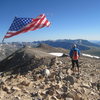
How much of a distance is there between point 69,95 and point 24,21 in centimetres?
821

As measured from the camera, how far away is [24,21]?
57.9ft

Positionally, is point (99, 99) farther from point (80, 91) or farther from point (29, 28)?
point (29, 28)

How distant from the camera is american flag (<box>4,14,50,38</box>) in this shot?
1720 cm

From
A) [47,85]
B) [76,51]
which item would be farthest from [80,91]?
[76,51]

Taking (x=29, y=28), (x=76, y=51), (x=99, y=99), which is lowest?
(x=99, y=99)

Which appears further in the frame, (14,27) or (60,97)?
(14,27)

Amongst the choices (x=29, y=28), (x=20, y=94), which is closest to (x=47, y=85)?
(x=20, y=94)

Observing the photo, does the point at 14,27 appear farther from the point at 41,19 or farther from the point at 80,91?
the point at 80,91

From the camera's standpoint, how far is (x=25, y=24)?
1762 centimetres

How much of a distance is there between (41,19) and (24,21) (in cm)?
150

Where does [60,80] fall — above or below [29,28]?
below

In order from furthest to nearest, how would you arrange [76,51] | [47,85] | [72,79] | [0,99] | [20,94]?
[76,51] < [72,79] < [47,85] < [20,94] < [0,99]

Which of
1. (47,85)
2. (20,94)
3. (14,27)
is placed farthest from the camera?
(14,27)

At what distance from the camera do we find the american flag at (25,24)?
17203 millimetres
